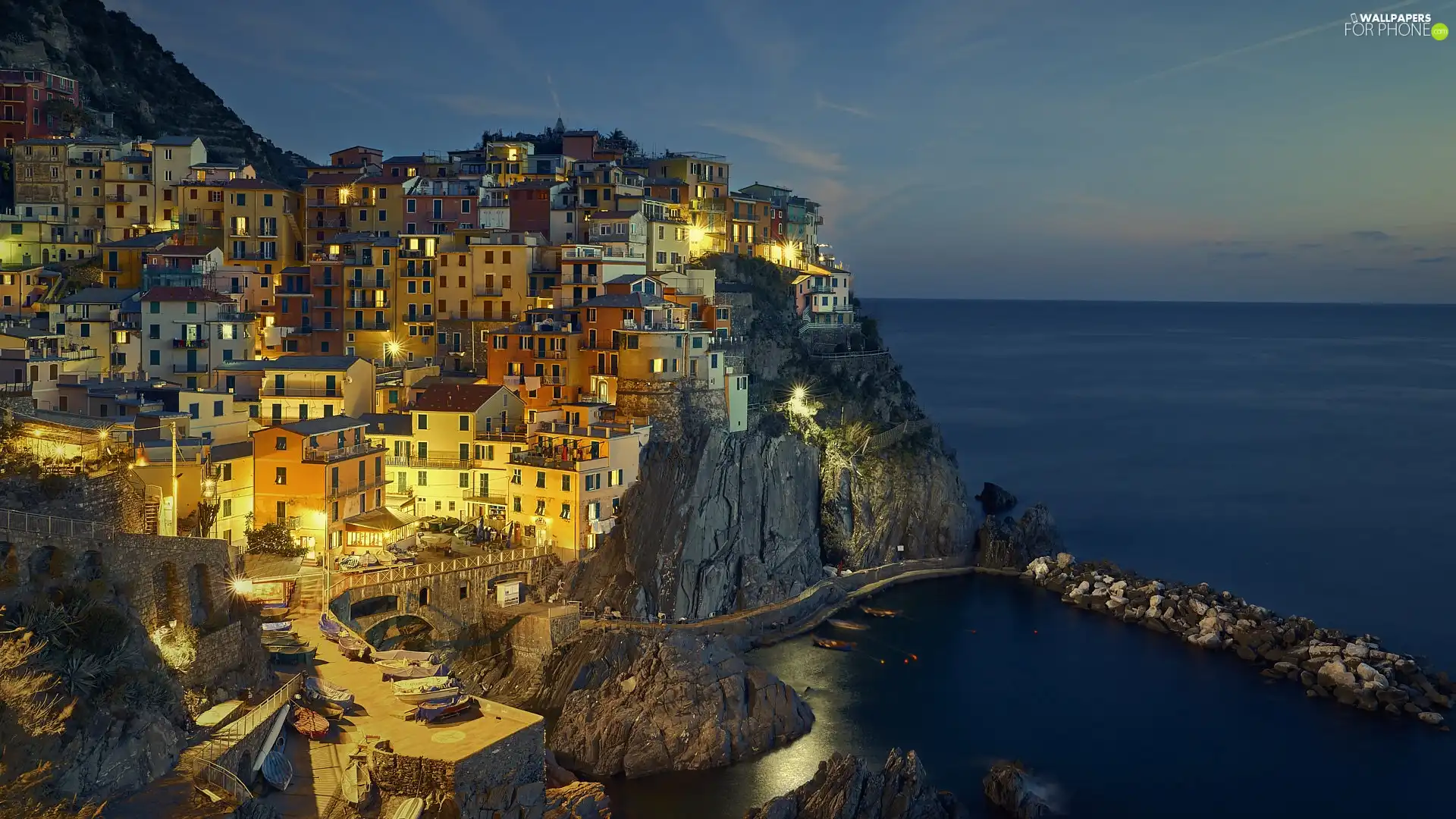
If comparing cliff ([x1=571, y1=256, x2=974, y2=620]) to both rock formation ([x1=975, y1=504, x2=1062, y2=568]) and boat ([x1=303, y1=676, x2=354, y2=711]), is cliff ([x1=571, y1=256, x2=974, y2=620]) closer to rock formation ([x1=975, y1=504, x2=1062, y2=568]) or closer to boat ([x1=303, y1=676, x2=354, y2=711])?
rock formation ([x1=975, y1=504, x2=1062, y2=568])

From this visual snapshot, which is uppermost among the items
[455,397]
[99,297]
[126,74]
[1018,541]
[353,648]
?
[126,74]

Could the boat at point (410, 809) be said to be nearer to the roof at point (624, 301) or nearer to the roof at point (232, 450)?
the roof at point (232, 450)

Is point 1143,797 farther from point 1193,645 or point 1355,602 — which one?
point 1355,602

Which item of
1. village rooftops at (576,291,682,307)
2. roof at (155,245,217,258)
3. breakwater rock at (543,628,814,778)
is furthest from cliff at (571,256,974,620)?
roof at (155,245,217,258)

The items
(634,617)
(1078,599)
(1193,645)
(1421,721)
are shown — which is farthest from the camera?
(1078,599)

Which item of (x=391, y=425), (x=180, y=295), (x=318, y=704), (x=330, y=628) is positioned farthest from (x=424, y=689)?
(x=180, y=295)

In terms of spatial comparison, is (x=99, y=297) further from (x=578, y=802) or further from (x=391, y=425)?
(x=578, y=802)

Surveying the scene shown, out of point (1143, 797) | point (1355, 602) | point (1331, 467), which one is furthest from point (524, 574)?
point (1331, 467)
